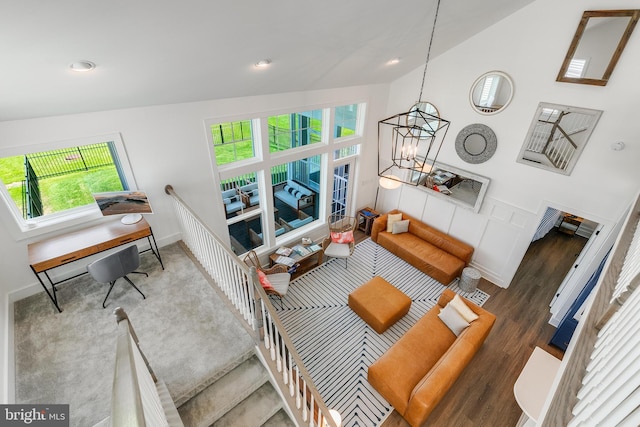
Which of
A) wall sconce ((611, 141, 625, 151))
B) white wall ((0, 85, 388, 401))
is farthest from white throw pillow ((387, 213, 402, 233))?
wall sconce ((611, 141, 625, 151))

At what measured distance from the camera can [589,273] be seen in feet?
15.1

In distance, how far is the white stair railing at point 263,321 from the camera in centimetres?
241

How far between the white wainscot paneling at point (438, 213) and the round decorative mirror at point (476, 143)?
1083 millimetres

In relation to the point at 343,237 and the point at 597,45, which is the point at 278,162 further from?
the point at 597,45

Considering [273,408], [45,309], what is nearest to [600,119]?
[273,408]

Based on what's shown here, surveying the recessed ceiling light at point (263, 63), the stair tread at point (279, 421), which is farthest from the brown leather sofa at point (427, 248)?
the recessed ceiling light at point (263, 63)

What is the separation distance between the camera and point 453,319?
4449mm

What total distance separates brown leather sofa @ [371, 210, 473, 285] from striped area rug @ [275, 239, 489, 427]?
0.62ft

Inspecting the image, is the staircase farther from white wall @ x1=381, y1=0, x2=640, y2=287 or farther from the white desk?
white wall @ x1=381, y1=0, x2=640, y2=287

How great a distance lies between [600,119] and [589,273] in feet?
7.79

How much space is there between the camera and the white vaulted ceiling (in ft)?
6.19

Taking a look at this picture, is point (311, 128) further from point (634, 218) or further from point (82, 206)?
point (634, 218)

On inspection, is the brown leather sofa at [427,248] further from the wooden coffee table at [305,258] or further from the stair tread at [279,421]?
the stair tread at [279,421]

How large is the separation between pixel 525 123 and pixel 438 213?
2.39 meters
